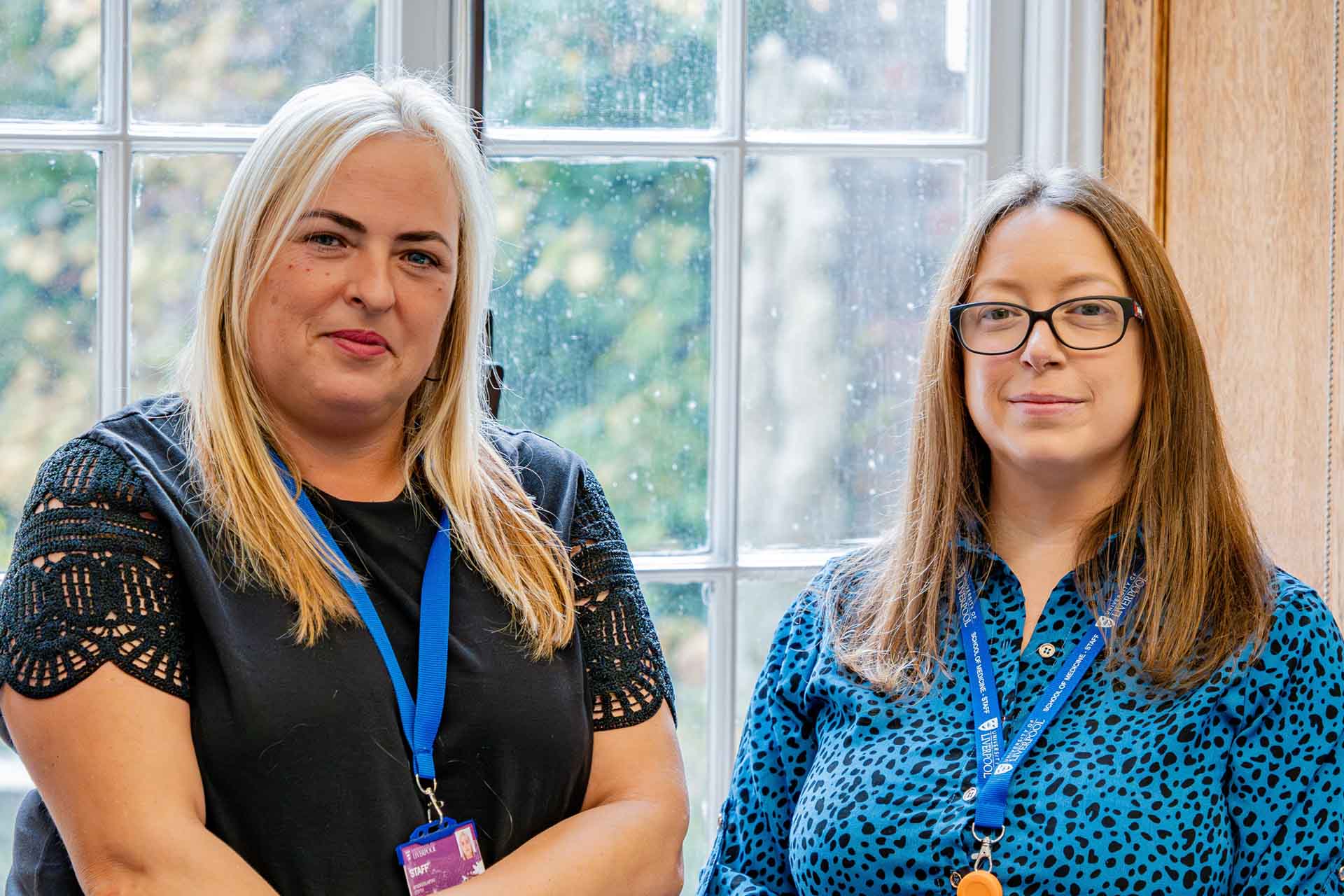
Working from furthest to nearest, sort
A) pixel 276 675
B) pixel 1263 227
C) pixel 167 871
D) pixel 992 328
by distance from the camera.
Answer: pixel 1263 227, pixel 992 328, pixel 276 675, pixel 167 871

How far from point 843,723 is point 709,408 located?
75cm

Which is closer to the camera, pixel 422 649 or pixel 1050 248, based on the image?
pixel 422 649

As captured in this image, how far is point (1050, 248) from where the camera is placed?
1661 millimetres

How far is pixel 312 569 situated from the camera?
4.67ft

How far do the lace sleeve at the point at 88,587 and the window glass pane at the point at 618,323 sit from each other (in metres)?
0.93

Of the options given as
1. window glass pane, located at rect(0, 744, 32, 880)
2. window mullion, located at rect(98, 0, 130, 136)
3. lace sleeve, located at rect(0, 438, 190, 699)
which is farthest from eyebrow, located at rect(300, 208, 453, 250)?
window glass pane, located at rect(0, 744, 32, 880)

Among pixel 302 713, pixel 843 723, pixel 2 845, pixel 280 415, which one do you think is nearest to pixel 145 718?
pixel 302 713

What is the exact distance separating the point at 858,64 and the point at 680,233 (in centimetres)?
43

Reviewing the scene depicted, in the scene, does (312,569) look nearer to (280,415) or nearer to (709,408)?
(280,415)

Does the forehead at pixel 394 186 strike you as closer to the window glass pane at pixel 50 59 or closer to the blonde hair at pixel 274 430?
the blonde hair at pixel 274 430

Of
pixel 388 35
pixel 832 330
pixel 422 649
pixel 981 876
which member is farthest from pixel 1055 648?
pixel 388 35

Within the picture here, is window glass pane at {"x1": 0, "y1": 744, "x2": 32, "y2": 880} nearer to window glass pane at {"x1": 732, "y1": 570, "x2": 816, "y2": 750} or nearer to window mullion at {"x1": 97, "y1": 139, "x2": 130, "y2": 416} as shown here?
window mullion at {"x1": 97, "y1": 139, "x2": 130, "y2": 416}

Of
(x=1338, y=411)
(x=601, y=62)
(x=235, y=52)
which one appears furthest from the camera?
(x=601, y=62)

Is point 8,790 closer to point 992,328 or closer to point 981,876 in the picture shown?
point 981,876
